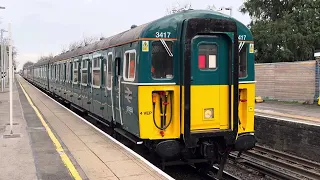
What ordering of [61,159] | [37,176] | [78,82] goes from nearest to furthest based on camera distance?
1. [37,176]
2. [61,159]
3. [78,82]

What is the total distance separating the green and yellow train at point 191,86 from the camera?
7.04 metres

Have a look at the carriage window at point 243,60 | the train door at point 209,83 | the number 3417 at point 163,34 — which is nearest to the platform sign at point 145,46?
the number 3417 at point 163,34

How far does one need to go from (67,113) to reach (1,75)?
88.2ft

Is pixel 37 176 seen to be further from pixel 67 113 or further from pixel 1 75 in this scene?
pixel 1 75

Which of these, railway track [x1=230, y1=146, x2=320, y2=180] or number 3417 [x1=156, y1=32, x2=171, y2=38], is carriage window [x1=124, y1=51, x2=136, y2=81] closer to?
number 3417 [x1=156, y1=32, x2=171, y2=38]

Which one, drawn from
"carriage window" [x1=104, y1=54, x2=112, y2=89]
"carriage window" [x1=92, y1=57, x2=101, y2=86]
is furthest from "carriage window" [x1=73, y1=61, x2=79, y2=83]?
"carriage window" [x1=104, y1=54, x2=112, y2=89]

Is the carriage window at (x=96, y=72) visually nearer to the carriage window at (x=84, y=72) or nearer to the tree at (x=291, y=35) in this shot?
the carriage window at (x=84, y=72)

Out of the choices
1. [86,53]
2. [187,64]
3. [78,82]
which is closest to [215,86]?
[187,64]

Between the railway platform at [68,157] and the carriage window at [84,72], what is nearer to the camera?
the railway platform at [68,157]

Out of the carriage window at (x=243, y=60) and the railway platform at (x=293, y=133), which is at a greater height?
the carriage window at (x=243, y=60)

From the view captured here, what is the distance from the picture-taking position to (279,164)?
10.3 metres

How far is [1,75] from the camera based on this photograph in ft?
128

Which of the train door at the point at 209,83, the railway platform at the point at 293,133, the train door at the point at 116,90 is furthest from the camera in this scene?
the railway platform at the point at 293,133

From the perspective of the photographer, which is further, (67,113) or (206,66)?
(67,113)
